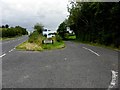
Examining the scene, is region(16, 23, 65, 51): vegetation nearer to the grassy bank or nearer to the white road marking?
the grassy bank

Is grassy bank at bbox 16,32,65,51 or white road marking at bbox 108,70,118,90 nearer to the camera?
white road marking at bbox 108,70,118,90

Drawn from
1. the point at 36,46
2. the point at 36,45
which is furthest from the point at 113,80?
the point at 36,45

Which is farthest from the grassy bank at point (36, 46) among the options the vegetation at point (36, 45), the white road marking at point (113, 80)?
the white road marking at point (113, 80)

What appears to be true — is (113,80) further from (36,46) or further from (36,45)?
(36,45)

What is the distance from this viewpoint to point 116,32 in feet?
101

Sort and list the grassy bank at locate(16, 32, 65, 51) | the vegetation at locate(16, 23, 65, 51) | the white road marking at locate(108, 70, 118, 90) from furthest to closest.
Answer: the vegetation at locate(16, 23, 65, 51), the grassy bank at locate(16, 32, 65, 51), the white road marking at locate(108, 70, 118, 90)

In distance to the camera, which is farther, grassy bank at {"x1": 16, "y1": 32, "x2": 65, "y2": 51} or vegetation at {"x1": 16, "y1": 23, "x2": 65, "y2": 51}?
vegetation at {"x1": 16, "y1": 23, "x2": 65, "y2": 51}

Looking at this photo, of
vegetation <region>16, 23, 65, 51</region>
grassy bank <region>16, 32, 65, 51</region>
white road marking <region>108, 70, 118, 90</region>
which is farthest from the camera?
vegetation <region>16, 23, 65, 51</region>

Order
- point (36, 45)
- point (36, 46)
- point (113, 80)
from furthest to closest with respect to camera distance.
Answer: point (36, 45), point (36, 46), point (113, 80)

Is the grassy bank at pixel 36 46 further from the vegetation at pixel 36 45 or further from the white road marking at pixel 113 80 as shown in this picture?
the white road marking at pixel 113 80

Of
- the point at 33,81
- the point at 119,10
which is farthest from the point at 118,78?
the point at 119,10

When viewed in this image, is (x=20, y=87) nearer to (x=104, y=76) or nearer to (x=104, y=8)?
(x=104, y=76)

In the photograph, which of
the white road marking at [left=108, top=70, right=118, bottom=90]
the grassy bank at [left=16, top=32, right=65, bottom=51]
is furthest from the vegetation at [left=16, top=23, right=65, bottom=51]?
the white road marking at [left=108, top=70, right=118, bottom=90]

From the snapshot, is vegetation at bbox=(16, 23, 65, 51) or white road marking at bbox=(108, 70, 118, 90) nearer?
white road marking at bbox=(108, 70, 118, 90)
